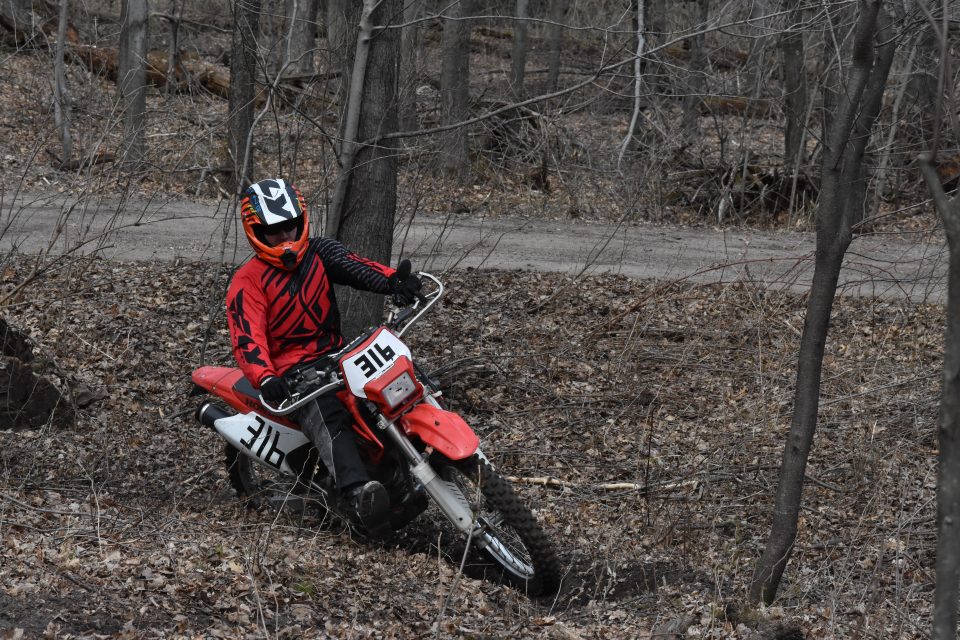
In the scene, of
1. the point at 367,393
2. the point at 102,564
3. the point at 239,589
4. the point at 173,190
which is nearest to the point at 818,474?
the point at 367,393

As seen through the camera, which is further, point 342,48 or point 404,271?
point 342,48

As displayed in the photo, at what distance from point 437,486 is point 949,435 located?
3107mm

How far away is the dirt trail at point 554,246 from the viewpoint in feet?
36.3

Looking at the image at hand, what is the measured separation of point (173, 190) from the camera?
1483cm

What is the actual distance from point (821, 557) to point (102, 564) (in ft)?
12.4

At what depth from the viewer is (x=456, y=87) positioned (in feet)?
52.4

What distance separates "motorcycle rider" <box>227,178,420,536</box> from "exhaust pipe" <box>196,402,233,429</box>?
565mm

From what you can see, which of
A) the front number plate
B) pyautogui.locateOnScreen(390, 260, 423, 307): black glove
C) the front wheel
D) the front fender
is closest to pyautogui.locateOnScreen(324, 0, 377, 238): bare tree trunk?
pyautogui.locateOnScreen(390, 260, 423, 307): black glove

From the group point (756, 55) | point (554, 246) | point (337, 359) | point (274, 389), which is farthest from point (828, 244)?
point (756, 55)

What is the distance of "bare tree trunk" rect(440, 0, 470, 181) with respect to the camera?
1287 centimetres

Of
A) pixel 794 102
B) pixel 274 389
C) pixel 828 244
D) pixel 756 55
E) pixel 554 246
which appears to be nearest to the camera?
pixel 828 244

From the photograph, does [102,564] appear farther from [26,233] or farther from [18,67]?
[18,67]

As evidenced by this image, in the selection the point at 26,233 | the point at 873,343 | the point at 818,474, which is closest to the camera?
the point at 818,474

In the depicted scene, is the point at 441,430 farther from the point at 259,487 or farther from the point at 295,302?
the point at 259,487
